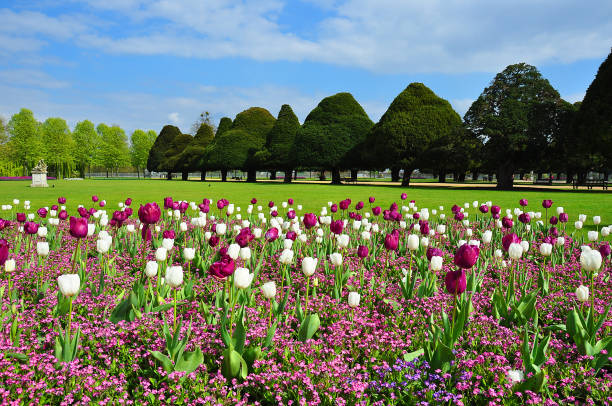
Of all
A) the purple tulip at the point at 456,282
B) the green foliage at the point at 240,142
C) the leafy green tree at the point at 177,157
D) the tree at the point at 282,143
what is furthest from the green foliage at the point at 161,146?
the purple tulip at the point at 456,282

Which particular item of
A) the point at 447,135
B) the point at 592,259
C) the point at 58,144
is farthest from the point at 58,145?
the point at 592,259

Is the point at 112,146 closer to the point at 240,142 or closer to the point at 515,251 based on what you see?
the point at 240,142

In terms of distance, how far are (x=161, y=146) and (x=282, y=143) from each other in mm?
42309

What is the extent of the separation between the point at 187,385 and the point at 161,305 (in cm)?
116

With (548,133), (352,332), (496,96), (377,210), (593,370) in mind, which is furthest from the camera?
(496,96)

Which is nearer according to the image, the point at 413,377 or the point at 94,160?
the point at 413,377

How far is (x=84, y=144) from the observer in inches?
2977

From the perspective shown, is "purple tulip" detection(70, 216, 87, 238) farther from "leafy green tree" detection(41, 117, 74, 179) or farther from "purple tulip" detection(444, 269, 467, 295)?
"leafy green tree" detection(41, 117, 74, 179)

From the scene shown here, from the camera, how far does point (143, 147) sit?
3472 inches

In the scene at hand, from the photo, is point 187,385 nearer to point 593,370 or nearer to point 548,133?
point 593,370

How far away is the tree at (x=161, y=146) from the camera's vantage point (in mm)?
83250

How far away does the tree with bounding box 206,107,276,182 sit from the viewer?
2282 inches

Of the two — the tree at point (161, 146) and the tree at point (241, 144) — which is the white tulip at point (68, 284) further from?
the tree at point (161, 146)

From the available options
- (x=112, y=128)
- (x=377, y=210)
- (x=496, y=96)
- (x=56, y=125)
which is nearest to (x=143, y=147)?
(x=112, y=128)
